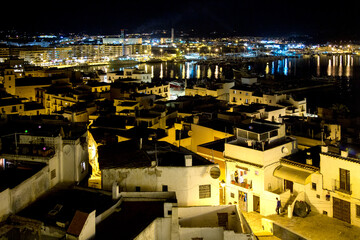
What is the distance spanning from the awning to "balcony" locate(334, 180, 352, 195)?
568 millimetres

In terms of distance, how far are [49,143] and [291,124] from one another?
28.7 ft

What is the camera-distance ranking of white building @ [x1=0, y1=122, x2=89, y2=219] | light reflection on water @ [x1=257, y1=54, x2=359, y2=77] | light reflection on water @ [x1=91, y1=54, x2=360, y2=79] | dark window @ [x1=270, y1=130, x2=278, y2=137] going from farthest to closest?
1. light reflection on water @ [x1=257, y1=54, x2=359, y2=77]
2. light reflection on water @ [x1=91, y1=54, x2=360, y2=79]
3. dark window @ [x1=270, y1=130, x2=278, y2=137]
4. white building @ [x1=0, y1=122, x2=89, y2=219]

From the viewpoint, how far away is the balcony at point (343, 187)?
7443 millimetres

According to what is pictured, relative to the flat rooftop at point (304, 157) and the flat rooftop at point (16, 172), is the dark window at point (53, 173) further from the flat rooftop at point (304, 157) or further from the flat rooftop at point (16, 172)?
the flat rooftop at point (304, 157)

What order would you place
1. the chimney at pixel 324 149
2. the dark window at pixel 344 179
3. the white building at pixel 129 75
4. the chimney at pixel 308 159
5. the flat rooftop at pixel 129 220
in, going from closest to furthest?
the flat rooftop at pixel 129 220 < the dark window at pixel 344 179 < the chimney at pixel 324 149 < the chimney at pixel 308 159 < the white building at pixel 129 75

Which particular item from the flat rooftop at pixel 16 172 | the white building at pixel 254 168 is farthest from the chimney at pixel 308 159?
the flat rooftop at pixel 16 172

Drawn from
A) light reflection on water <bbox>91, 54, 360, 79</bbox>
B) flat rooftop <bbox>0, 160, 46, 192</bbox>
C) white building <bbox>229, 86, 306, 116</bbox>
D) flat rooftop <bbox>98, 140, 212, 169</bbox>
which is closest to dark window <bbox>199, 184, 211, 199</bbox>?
flat rooftop <bbox>98, 140, 212, 169</bbox>

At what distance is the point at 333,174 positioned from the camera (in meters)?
7.69

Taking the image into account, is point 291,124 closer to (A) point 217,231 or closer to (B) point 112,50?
(A) point 217,231

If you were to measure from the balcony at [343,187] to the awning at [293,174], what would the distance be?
57cm

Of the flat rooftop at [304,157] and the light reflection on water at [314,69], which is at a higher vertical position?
the light reflection on water at [314,69]

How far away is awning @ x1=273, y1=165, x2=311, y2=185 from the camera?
800cm

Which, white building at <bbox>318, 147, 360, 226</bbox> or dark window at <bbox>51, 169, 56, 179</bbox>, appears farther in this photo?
white building at <bbox>318, 147, 360, 226</bbox>

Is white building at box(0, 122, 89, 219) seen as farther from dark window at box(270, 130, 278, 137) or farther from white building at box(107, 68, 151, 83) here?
white building at box(107, 68, 151, 83)
